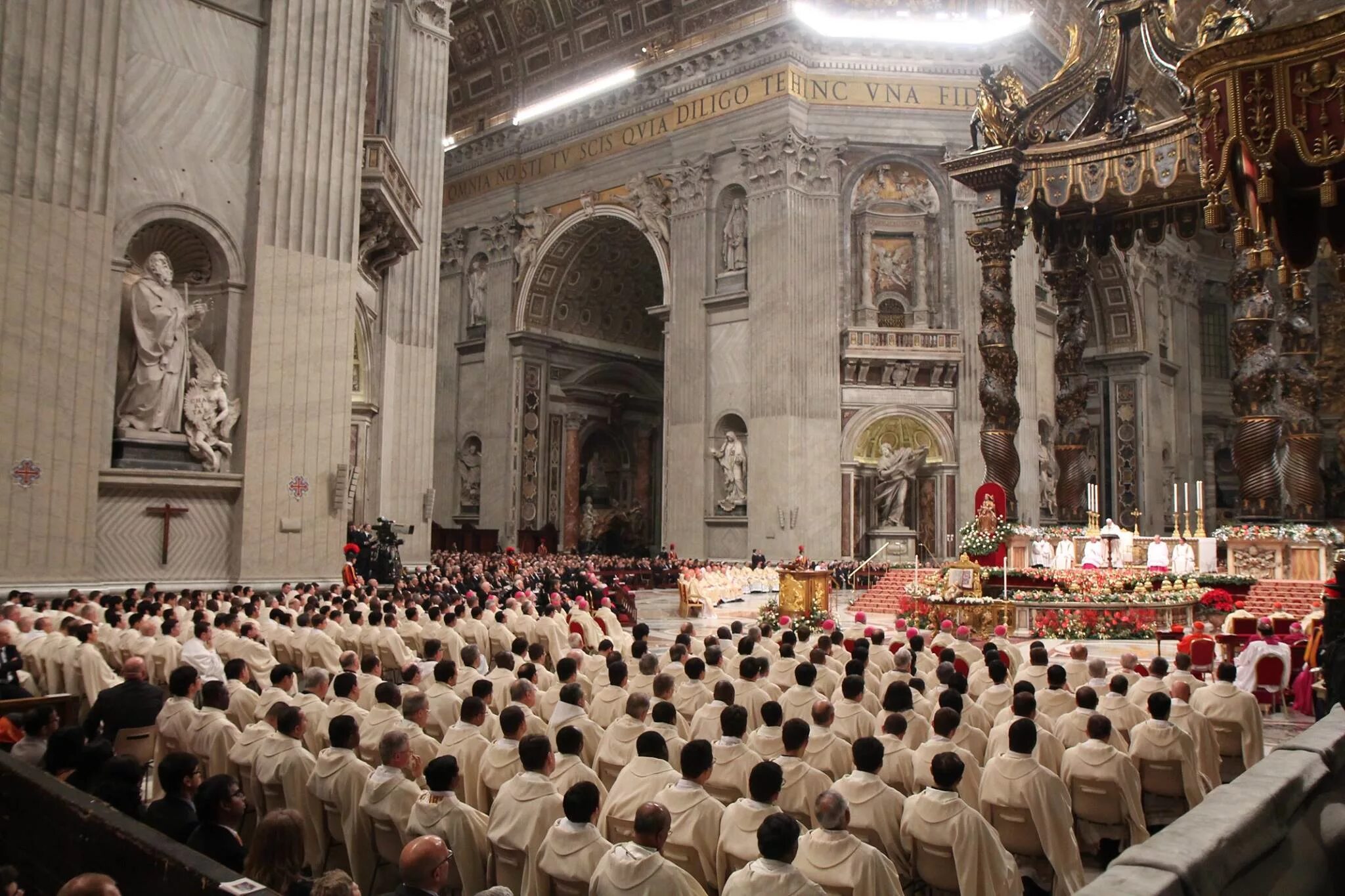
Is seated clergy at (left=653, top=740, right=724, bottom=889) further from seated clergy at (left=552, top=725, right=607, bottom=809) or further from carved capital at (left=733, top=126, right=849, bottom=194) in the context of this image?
carved capital at (left=733, top=126, right=849, bottom=194)

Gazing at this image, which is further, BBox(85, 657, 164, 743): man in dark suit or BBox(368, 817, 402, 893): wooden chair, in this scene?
BBox(85, 657, 164, 743): man in dark suit

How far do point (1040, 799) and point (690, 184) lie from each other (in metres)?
25.8

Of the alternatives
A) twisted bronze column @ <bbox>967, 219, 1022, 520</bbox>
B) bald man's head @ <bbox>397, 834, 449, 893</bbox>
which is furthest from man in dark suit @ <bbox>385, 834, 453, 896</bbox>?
twisted bronze column @ <bbox>967, 219, 1022, 520</bbox>

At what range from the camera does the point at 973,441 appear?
2689 cm

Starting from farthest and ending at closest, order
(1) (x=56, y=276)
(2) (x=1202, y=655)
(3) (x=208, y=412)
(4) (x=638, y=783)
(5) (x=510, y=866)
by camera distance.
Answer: (3) (x=208, y=412) → (1) (x=56, y=276) → (2) (x=1202, y=655) → (4) (x=638, y=783) → (5) (x=510, y=866)

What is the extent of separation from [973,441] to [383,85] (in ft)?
54.2

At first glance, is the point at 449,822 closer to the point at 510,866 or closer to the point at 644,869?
the point at 510,866

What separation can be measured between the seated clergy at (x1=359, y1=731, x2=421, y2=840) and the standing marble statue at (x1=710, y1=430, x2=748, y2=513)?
901 inches

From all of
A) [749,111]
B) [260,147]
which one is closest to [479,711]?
[260,147]

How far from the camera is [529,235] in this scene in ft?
110

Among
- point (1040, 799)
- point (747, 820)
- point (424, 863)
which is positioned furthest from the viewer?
point (1040, 799)

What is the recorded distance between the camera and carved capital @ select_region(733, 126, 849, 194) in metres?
26.8

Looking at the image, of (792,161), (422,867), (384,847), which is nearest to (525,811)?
(384,847)

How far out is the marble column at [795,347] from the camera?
26.4 metres
